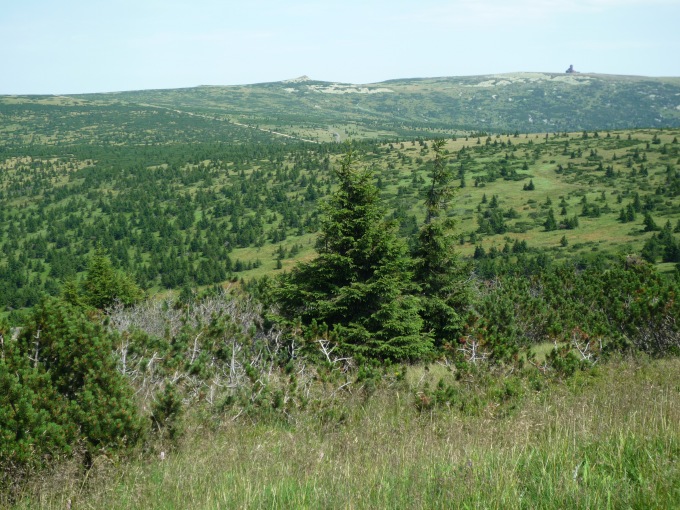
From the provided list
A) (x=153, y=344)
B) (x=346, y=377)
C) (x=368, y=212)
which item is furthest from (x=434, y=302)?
(x=153, y=344)

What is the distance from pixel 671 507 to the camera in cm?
278

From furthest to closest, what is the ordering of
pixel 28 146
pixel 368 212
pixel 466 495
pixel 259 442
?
pixel 28 146
pixel 368 212
pixel 259 442
pixel 466 495

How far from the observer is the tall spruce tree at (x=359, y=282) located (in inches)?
537

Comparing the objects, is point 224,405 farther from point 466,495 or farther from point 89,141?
point 89,141

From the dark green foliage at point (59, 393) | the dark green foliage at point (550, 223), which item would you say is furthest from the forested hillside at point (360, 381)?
the dark green foliage at point (550, 223)

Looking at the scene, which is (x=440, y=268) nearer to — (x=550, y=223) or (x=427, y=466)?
(x=427, y=466)

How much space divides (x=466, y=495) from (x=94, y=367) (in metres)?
3.95

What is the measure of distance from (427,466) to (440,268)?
1269cm

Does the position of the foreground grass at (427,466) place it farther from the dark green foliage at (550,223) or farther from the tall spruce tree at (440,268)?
the dark green foliage at (550,223)

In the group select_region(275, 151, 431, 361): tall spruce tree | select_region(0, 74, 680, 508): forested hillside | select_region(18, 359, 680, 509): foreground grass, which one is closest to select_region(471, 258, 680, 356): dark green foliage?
select_region(0, 74, 680, 508): forested hillside

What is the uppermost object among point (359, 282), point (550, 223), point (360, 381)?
point (360, 381)

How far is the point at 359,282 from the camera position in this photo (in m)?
14.1

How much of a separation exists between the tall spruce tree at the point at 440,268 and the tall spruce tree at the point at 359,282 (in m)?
1.02

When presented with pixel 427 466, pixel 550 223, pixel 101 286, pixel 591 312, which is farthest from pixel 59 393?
pixel 550 223
